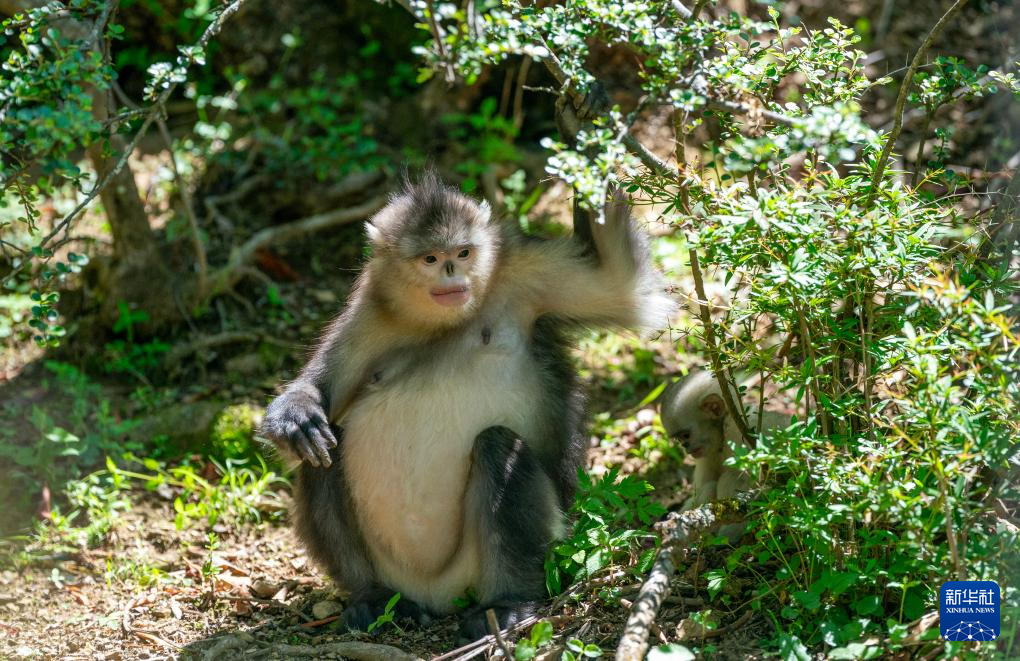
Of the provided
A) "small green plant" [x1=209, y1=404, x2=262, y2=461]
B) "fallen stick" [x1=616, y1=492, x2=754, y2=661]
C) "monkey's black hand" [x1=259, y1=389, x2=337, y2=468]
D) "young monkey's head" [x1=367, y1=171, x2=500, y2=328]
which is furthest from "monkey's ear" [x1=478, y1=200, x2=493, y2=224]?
"small green plant" [x1=209, y1=404, x2=262, y2=461]

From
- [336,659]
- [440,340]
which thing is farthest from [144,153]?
[336,659]

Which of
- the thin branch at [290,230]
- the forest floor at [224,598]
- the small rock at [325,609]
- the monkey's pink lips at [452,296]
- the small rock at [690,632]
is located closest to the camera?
the small rock at [690,632]

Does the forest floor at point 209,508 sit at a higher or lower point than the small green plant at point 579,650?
higher

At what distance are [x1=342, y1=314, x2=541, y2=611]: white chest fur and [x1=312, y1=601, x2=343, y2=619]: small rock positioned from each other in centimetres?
50

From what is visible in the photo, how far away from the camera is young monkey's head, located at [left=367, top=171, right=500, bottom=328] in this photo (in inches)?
201

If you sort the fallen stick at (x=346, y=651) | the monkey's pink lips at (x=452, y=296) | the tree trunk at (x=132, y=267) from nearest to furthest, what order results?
1. the fallen stick at (x=346, y=651)
2. the monkey's pink lips at (x=452, y=296)
3. the tree trunk at (x=132, y=267)

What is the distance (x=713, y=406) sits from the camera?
5785mm

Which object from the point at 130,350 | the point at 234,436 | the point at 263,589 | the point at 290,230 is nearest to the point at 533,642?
the point at 263,589

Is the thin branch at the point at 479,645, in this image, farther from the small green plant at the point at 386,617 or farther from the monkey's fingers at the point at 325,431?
the monkey's fingers at the point at 325,431

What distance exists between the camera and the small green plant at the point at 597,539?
4.72m

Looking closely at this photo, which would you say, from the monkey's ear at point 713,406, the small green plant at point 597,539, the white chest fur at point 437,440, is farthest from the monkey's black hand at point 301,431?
the monkey's ear at point 713,406

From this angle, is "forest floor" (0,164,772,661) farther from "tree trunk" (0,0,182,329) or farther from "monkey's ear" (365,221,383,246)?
"monkey's ear" (365,221,383,246)

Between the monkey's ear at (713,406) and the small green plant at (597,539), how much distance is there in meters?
0.87

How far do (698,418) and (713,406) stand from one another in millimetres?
115
